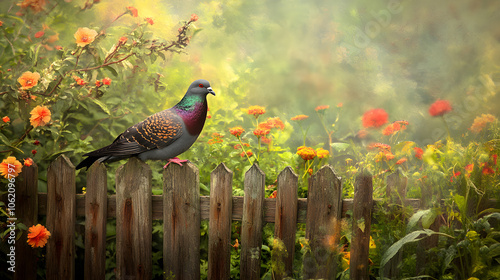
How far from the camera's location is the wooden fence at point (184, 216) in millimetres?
2566

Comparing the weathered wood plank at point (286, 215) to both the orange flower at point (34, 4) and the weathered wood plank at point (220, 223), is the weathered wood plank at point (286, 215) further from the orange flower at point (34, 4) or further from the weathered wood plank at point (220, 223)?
the orange flower at point (34, 4)

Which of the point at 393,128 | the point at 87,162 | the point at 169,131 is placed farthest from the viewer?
the point at 393,128

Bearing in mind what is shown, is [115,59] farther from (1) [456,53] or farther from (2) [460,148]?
(1) [456,53]

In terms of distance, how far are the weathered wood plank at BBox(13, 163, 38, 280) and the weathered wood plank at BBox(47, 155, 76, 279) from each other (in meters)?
0.10

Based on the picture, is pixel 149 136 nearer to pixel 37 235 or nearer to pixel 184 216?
pixel 184 216

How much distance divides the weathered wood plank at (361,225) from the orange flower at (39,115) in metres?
2.08

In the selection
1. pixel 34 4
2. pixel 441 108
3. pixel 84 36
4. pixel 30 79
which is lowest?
pixel 441 108

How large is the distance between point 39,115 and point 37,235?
0.81 meters

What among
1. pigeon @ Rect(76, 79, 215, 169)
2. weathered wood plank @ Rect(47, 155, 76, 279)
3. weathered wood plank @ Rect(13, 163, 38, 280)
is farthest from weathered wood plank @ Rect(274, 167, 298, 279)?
weathered wood plank @ Rect(13, 163, 38, 280)

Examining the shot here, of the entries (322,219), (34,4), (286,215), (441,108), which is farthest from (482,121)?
(34,4)

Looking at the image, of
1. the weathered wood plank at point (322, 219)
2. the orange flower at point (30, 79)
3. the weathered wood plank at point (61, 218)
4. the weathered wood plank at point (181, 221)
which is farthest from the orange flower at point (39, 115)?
the weathered wood plank at point (322, 219)

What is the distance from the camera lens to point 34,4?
3.19 m

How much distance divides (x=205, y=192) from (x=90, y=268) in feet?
3.18

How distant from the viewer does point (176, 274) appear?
2744 mm
